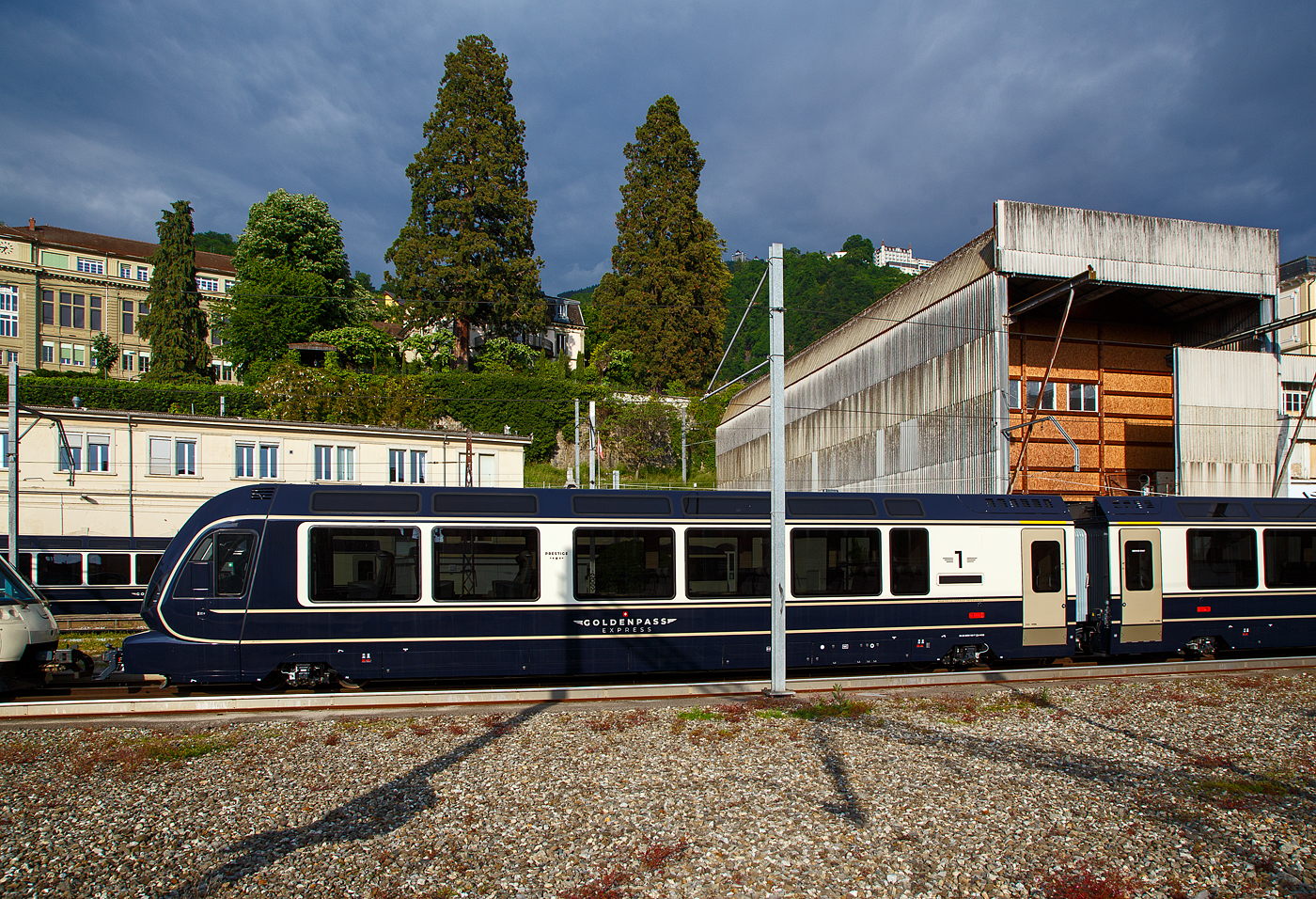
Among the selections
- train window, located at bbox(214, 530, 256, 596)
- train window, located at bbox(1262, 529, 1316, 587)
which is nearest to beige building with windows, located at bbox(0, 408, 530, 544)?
train window, located at bbox(214, 530, 256, 596)

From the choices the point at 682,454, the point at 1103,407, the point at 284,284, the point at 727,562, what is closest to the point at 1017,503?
the point at 727,562

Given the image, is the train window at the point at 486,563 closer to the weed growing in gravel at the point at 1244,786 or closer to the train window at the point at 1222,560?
the weed growing in gravel at the point at 1244,786

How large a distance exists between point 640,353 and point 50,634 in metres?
47.1

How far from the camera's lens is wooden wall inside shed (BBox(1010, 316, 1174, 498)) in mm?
28094

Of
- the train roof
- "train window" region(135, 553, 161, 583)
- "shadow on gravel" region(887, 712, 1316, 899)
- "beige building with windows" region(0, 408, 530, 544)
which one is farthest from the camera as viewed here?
"beige building with windows" region(0, 408, 530, 544)

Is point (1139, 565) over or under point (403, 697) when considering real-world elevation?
over

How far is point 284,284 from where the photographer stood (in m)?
51.9

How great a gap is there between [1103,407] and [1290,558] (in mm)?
15098

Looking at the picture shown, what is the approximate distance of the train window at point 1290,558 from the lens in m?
15.3

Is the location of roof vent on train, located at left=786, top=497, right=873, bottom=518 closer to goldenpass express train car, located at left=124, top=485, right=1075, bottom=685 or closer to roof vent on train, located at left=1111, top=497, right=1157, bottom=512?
goldenpass express train car, located at left=124, top=485, right=1075, bottom=685

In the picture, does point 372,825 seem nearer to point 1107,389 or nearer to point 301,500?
point 301,500

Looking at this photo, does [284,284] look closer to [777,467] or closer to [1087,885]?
[777,467]

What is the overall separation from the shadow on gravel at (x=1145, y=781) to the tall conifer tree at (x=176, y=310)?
57.1 meters

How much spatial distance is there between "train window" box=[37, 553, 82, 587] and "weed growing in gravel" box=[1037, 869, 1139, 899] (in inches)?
1137
